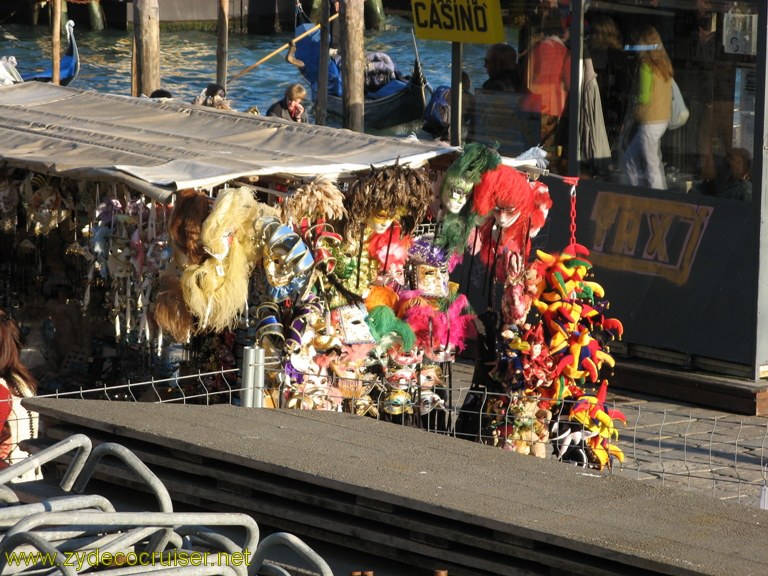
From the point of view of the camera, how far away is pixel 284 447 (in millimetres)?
5371

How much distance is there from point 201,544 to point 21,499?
769 mm

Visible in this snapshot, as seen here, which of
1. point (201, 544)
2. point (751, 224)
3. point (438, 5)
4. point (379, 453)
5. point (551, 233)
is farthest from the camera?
point (438, 5)

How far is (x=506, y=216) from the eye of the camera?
7707 millimetres

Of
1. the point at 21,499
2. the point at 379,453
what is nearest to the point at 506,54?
the point at 379,453

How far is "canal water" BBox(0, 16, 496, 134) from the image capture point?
3469 cm

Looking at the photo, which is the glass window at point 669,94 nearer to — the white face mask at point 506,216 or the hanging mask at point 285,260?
the white face mask at point 506,216

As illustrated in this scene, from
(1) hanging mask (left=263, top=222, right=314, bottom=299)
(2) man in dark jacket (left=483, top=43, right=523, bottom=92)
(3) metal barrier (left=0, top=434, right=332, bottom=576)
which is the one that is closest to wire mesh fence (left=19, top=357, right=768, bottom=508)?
(1) hanging mask (left=263, top=222, right=314, bottom=299)

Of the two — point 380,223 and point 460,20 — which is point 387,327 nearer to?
point 380,223

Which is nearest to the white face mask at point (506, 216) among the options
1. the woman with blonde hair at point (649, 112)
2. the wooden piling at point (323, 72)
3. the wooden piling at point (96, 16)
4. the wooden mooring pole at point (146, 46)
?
the woman with blonde hair at point (649, 112)

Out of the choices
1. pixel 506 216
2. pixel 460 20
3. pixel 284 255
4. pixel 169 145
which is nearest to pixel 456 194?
pixel 506 216

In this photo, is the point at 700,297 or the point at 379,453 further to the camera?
the point at 700,297

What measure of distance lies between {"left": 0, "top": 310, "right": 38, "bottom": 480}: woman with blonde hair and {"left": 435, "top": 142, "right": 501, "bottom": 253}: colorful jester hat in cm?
238

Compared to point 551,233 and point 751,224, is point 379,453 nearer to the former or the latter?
point 751,224

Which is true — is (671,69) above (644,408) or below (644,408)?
above
